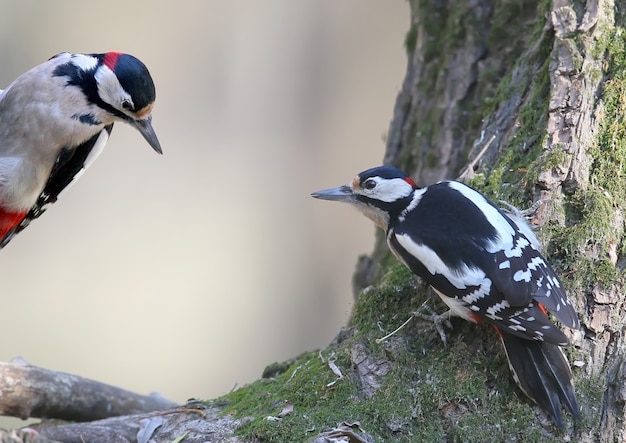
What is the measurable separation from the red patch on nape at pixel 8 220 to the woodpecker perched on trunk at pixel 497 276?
1.64 metres

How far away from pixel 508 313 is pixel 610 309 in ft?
1.38

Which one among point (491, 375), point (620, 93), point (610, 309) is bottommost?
point (491, 375)

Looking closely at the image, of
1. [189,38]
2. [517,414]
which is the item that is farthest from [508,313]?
[189,38]

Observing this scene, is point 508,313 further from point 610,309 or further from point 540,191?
point 540,191

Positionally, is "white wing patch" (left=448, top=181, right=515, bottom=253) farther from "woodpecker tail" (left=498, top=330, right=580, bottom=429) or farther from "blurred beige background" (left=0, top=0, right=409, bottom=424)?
"blurred beige background" (left=0, top=0, right=409, bottom=424)

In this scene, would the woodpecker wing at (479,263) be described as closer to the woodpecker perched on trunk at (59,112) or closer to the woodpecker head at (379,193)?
the woodpecker head at (379,193)

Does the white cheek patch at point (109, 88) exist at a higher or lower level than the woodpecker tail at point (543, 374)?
higher

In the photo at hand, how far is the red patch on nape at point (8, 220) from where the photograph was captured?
3.38m

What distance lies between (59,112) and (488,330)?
1937 millimetres

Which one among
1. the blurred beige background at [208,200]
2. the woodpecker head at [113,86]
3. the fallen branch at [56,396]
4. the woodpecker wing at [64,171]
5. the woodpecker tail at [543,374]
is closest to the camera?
the woodpecker tail at [543,374]

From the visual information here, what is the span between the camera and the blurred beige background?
6883 millimetres

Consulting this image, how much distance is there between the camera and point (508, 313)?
2.69 m

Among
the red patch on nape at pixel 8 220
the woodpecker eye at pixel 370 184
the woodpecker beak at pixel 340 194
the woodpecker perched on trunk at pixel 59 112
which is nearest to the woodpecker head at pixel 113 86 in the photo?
the woodpecker perched on trunk at pixel 59 112

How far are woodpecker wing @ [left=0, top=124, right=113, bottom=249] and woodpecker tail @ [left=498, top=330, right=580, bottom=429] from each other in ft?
6.34
